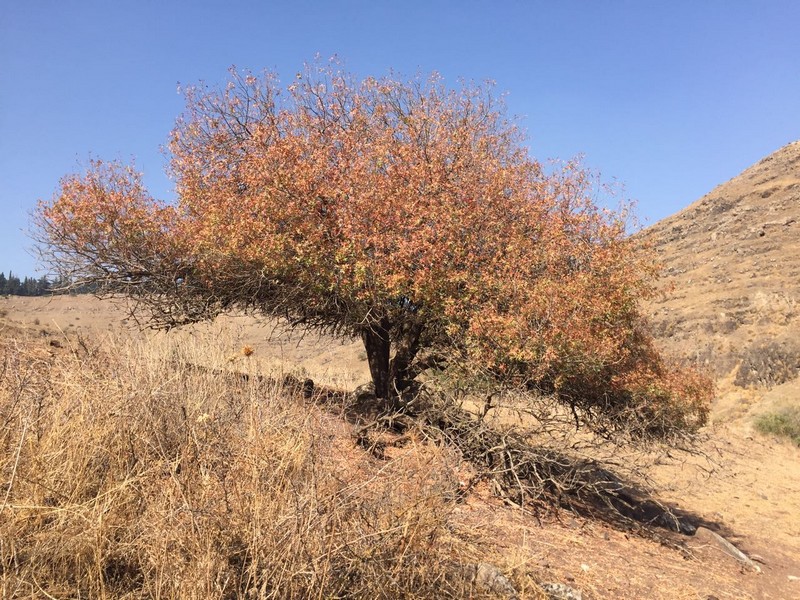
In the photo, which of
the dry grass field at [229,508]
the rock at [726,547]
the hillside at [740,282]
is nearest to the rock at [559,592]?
the dry grass field at [229,508]

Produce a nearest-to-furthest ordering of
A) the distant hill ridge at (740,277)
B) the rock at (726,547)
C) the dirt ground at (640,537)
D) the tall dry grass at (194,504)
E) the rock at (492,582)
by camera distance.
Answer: the tall dry grass at (194,504) → the rock at (492,582) → the dirt ground at (640,537) → the rock at (726,547) → the distant hill ridge at (740,277)

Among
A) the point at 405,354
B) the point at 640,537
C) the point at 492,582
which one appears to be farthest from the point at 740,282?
the point at 492,582

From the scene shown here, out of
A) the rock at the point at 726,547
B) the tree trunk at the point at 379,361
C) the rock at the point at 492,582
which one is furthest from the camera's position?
the tree trunk at the point at 379,361

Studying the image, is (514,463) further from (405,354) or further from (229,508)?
(229,508)

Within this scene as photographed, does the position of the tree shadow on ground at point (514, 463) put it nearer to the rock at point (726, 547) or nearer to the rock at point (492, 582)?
the rock at point (726, 547)

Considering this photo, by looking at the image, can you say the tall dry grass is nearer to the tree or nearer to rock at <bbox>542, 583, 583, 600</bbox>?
rock at <bbox>542, 583, 583, 600</bbox>

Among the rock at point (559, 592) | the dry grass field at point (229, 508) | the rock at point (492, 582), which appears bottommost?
the rock at point (559, 592)

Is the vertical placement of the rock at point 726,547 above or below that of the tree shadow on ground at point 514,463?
below

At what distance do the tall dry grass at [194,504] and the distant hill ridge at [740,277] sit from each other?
7.93m

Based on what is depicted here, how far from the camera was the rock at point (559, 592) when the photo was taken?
477cm

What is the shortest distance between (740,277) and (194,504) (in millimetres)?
42633

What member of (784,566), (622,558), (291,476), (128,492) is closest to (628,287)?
(622,558)

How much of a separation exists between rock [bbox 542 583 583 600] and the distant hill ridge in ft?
22.4

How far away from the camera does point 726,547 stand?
910 centimetres
